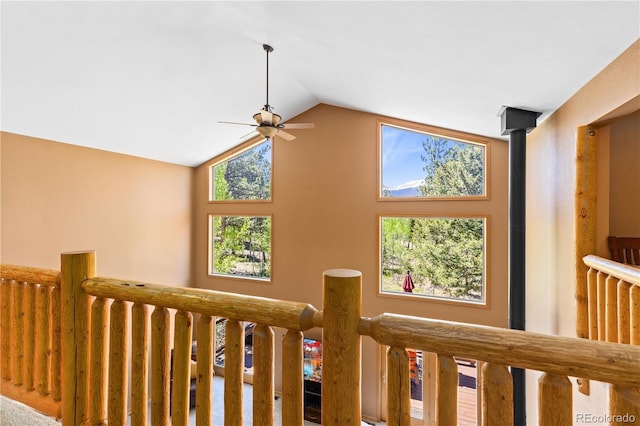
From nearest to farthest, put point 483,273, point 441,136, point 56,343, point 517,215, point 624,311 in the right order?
1. point 56,343
2. point 624,311
3. point 517,215
4. point 483,273
5. point 441,136

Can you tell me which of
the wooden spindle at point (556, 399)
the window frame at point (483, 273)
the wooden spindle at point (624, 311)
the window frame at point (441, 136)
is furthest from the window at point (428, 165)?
the wooden spindle at point (556, 399)

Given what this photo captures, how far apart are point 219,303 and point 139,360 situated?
50 centimetres

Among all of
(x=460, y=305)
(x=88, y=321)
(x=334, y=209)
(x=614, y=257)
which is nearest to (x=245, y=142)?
(x=334, y=209)

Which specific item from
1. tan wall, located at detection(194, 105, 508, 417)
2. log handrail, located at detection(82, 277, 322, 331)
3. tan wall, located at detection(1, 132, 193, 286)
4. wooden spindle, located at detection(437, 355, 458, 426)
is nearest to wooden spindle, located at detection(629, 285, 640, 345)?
wooden spindle, located at detection(437, 355, 458, 426)

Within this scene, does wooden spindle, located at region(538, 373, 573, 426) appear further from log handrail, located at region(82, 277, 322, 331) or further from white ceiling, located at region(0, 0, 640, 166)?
white ceiling, located at region(0, 0, 640, 166)

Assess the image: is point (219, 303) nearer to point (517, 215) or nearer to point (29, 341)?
point (29, 341)

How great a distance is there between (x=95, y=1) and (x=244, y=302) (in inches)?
126

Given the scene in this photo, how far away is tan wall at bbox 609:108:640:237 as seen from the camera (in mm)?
2486

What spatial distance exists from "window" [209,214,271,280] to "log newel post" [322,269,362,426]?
5472mm

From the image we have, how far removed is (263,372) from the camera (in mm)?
1032

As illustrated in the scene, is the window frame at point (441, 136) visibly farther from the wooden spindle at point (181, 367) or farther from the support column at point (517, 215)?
the wooden spindle at point (181, 367)

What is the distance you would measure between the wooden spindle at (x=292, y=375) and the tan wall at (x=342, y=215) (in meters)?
4.51

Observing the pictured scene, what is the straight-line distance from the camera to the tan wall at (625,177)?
2.49 metres

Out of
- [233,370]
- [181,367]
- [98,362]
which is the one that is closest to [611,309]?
[233,370]
